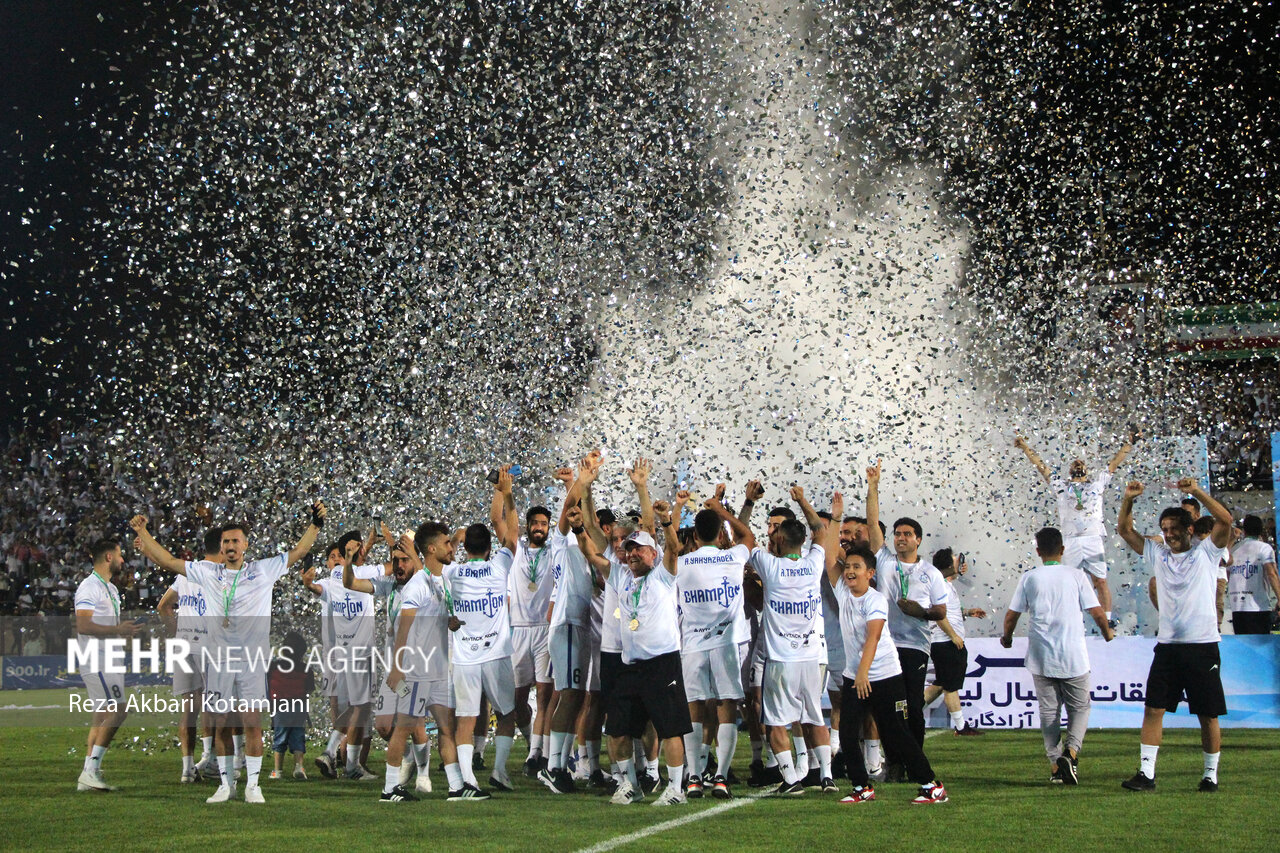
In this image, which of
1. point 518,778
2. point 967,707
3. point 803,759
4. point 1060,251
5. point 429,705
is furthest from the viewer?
point 1060,251

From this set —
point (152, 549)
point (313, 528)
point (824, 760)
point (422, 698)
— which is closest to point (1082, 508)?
point (824, 760)

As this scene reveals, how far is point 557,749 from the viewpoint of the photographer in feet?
31.8

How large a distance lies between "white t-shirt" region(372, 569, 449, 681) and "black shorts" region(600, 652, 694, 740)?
1363 mm

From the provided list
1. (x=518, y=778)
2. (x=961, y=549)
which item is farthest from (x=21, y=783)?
(x=961, y=549)

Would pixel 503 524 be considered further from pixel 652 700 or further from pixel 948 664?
pixel 948 664

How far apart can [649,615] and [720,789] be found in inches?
58.9

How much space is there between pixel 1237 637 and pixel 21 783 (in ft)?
41.8

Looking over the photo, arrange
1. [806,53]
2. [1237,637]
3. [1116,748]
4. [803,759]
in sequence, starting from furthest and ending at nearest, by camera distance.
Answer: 1. [806,53]
2. [1237,637]
3. [1116,748]
4. [803,759]

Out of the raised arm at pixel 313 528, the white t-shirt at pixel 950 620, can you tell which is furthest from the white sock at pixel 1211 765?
the raised arm at pixel 313 528

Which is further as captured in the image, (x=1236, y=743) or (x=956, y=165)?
(x=956, y=165)

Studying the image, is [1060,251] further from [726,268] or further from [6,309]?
[6,309]

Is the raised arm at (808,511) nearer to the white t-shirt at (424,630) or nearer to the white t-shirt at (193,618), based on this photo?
the white t-shirt at (424,630)

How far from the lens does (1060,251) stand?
2225 centimetres

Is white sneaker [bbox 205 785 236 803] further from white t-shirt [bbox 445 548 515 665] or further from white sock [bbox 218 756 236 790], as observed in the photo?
white t-shirt [bbox 445 548 515 665]
